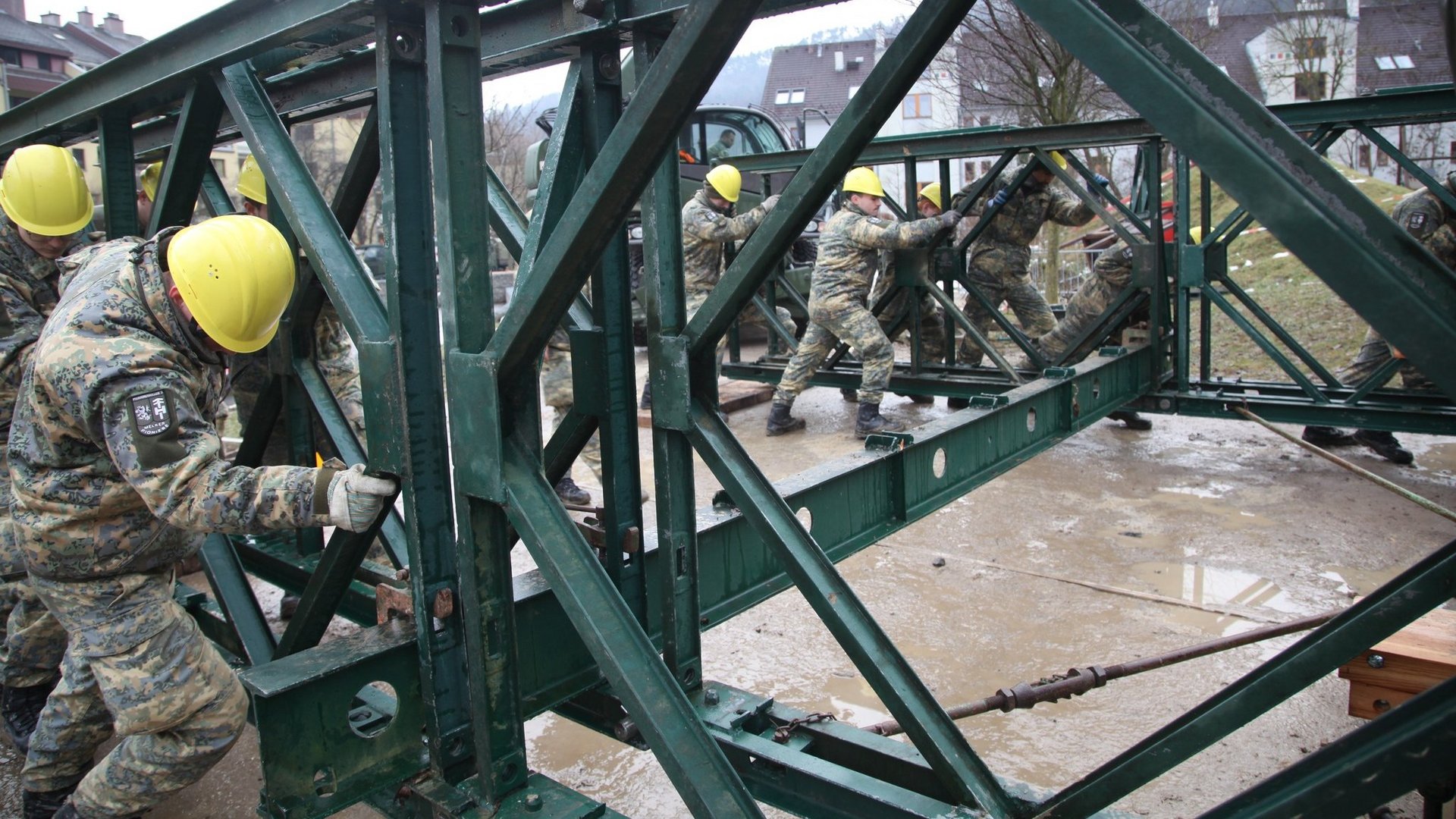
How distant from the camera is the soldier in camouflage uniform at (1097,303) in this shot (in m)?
7.39

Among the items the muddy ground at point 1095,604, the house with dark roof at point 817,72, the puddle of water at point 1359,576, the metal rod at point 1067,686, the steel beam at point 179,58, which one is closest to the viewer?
the steel beam at point 179,58

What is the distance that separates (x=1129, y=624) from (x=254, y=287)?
347 centimetres

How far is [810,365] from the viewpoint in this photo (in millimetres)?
8008

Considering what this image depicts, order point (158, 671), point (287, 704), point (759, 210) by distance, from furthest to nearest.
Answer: point (759, 210) < point (158, 671) < point (287, 704)

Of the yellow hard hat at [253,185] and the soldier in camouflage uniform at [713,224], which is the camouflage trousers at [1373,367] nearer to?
the soldier in camouflage uniform at [713,224]

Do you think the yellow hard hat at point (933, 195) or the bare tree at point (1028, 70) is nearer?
the yellow hard hat at point (933, 195)

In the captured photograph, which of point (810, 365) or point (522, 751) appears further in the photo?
point (810, 365)

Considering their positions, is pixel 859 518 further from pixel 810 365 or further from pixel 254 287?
pixel 810 365

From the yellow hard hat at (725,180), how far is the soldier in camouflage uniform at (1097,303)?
8.78 feet

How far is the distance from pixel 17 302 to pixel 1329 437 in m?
7.45

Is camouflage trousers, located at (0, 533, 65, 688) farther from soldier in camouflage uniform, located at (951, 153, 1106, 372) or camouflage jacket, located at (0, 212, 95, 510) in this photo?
soldier in camouflage uniform, located at (951, 153, 1106, 372)

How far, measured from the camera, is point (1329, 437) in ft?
22.7

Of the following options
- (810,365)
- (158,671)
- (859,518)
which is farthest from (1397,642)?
(810,365)

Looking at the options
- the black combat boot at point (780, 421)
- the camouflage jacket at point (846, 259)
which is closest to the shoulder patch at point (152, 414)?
the camouflage jacket at point (846, 259)
